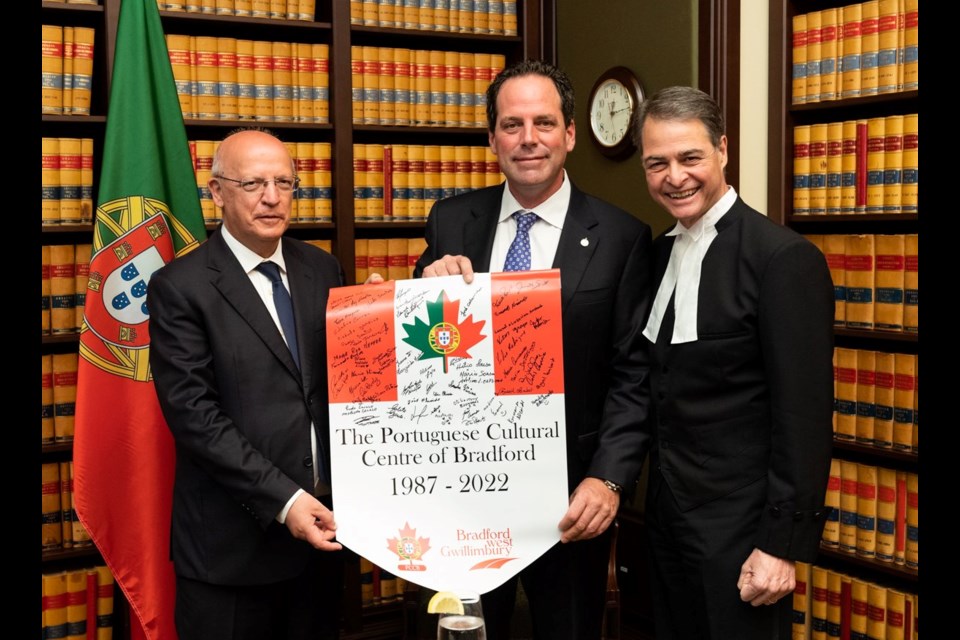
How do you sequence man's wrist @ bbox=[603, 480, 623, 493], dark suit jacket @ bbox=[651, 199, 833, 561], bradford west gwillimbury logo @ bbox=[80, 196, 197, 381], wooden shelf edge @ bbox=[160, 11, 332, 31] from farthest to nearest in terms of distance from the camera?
A: wooden shelf edge @ bbox=[160, 11, 332, 31] < bradford west gwillimbury logo @ bbox=[80, 196, 197, 381] < man's wrist @ bbox=[603, 480, 623, 493] < dark suit jacket @ bbox=[651, 199, 833, 561]

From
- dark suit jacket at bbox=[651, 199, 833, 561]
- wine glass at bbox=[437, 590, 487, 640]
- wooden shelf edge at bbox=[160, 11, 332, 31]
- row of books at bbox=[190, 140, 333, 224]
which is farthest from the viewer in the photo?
row of books at bbox=[190, 140, 333, 224]

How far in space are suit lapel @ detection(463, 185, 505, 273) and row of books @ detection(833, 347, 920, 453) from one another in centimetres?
152

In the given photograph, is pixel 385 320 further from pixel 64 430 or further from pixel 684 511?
pixel 64 430

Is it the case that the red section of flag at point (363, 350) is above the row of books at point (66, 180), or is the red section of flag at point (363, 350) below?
below

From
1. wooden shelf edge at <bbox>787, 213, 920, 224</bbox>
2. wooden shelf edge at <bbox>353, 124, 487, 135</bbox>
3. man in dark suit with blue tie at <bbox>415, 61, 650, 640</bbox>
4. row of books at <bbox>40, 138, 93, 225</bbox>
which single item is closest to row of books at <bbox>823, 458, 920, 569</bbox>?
wooden shelf edge at <bbox>787, 213, 920, 224</bbox>

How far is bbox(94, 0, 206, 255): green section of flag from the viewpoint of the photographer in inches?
110

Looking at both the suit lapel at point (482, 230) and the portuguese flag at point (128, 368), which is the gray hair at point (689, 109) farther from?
the portuguese flag at point (128, 368)

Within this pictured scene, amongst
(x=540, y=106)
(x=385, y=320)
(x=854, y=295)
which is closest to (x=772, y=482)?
(x=385, y=320)

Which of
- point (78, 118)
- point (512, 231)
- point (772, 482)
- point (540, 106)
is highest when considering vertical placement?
point (78, 118)

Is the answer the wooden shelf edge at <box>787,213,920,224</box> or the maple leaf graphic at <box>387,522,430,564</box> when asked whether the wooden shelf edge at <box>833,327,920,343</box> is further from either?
the maple leaf graphic at <box>387,522,430,564</box>

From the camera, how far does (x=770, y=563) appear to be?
175 cm

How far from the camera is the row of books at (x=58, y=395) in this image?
3.17 m

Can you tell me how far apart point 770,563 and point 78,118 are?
2583 mm

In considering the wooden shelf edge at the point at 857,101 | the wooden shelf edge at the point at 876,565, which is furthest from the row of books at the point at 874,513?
the wooden shelf edge at the point at 857,101
